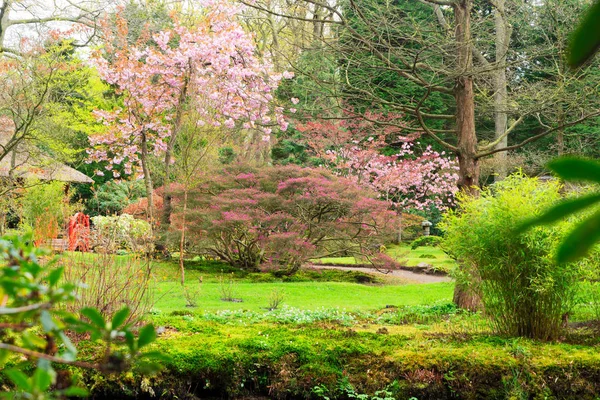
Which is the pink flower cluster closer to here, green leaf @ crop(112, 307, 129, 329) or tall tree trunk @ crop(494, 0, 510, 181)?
tall tree trunk @ crop(494, 0, 510, 181)

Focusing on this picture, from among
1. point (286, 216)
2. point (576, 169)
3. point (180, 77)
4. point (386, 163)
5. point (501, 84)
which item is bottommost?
point (576, 169)

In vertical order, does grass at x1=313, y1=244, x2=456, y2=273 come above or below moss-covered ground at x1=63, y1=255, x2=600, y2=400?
above

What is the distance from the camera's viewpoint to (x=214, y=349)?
14.5ft

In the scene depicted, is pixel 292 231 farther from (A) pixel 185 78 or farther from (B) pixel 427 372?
(B) pixel 427 372

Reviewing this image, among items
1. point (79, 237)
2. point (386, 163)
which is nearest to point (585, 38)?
point (79, 237)

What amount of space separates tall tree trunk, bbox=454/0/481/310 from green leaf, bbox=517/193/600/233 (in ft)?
24.7

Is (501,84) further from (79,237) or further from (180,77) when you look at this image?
(180,77)

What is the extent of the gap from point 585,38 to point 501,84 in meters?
9.58

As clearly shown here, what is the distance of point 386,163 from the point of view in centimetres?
2052

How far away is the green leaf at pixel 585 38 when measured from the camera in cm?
35

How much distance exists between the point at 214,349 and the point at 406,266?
11.8 metres

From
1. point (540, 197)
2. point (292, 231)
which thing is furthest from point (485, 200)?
point (292, 231)

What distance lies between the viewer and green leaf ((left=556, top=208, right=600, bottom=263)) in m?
0.40

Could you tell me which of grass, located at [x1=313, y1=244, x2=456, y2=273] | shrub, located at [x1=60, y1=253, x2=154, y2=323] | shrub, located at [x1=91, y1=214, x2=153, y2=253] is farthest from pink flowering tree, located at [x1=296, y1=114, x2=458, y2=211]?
shrub, located at [x1=60, y1=253, x2=154, y2=323]
